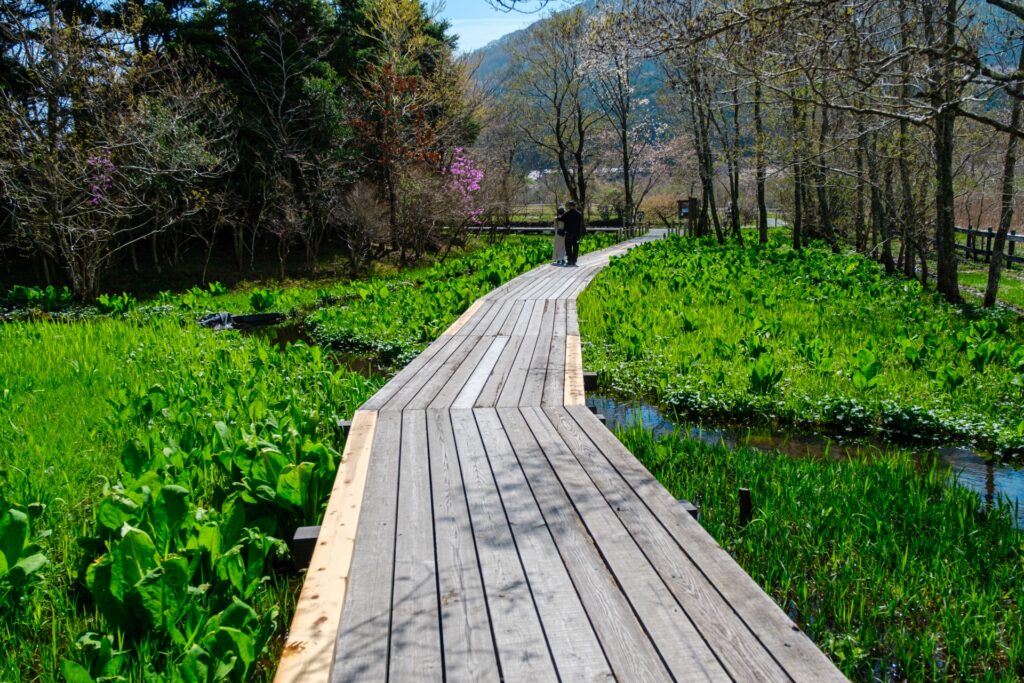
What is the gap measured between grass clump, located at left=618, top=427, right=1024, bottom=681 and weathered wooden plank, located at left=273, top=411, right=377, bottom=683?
1.92 meters

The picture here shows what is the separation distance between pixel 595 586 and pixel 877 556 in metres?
1.83

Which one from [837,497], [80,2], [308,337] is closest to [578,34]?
[80,2]

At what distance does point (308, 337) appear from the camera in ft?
38.3

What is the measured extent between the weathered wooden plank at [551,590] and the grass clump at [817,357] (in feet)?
11.5

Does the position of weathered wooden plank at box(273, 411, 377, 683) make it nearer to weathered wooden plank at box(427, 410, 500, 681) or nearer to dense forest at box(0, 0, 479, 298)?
weathered wooden plank at box(427, 410, 500, 681)

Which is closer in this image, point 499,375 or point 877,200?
point 499,375

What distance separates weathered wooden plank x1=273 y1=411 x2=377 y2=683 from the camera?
7.00ft

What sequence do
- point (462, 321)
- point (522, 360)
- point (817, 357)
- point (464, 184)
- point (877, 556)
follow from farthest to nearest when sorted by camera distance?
point (464, 184), point (462, 321), point (817, 357), point (522, 360), point (877, 556)

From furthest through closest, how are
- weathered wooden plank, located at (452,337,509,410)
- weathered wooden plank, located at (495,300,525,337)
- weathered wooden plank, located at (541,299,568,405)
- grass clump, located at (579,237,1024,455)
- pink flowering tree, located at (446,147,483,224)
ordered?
1. pink flowering tree, located at (446,147,483,224)
2. weathered wooden plank, located at (495,300,525,337)
3. grass clump, located at (579,237,1024,455)
4. weathered wooden plank, located at (541,299,568,405)
5. weathered wooden plank, located at (452,337,509,410)

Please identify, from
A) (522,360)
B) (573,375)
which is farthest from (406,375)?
(573,375)

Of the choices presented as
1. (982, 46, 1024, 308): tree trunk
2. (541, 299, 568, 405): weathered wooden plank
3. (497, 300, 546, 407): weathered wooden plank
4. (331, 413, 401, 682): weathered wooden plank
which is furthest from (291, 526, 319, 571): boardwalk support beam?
(982, 46, 1024, 308): tree trunk

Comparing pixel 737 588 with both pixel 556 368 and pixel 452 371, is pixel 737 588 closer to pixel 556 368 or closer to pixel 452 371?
pixel 556 368

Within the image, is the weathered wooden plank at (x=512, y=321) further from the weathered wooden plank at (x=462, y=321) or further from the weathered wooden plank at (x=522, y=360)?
the weathered wooden plank at (x=462, y=321)

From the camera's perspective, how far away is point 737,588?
2.51 metres
